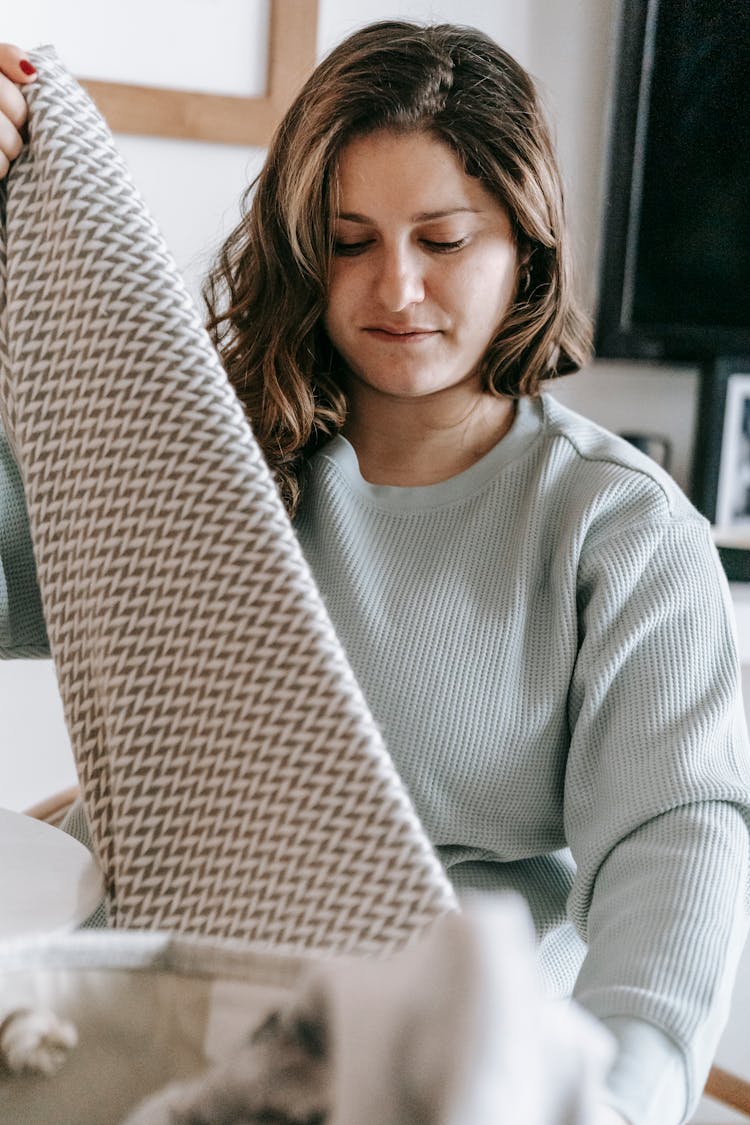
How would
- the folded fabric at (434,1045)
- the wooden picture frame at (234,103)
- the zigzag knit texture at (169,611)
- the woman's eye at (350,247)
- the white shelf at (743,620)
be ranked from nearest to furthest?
the folded fabric at (434,1045) < the zigzag knit texture at (169,611) < the woman's eye at (350,247) < the wooden picture frame at (234,103) < the white shelf at (743,620)

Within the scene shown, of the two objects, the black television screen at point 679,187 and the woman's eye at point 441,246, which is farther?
the black television screen at point 679,187

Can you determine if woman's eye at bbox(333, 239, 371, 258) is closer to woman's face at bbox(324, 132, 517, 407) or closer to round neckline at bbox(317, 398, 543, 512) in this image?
woman's face at bbox(324, 132, 517, 407)

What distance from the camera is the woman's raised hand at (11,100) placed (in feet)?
2.02

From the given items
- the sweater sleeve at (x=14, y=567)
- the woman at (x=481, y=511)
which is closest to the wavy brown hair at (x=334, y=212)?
the woman at (x=481, y=511)

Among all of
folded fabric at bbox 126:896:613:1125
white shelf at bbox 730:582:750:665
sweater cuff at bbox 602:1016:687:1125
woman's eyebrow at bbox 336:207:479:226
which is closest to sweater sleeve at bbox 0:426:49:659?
woman's eyebrow at bbox 336:207:479:226

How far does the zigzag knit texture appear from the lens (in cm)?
47

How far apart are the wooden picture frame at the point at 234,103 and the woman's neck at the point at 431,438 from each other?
2.49ft

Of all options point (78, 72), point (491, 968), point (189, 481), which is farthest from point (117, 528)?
point (78, 72)

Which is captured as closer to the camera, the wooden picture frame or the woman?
the woman

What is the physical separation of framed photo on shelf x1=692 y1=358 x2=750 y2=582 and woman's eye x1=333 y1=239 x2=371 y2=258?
99 centimetres

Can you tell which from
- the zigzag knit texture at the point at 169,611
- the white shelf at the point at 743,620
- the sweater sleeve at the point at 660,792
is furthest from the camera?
the white shelf at the point at 743,620

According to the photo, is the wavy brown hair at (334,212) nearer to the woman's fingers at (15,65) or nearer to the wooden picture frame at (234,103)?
the woman's fingers at (15,65)

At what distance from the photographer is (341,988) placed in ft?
0.79

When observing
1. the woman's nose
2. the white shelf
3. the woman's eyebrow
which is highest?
the woman's eyebrow
